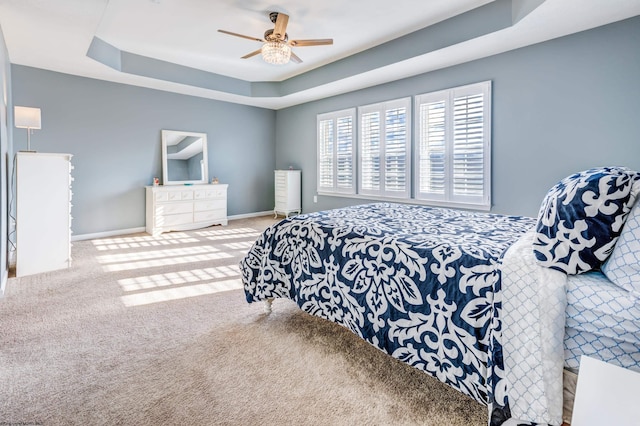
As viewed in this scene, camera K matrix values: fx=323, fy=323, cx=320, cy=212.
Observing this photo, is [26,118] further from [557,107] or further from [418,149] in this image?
[557,107]

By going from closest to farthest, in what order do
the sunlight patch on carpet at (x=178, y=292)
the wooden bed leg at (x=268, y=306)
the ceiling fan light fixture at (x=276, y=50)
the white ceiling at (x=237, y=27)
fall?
the wooden bed leg at (x=268, y=306), the sunlight patch on carpet at (x=178, y=292), the white ceiling at (x=237, y=27), the ceiling fan light fixture at (x=276, y=50)

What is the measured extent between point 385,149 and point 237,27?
2707 mm

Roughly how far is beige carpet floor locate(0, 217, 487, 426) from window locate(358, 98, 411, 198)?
122 inches

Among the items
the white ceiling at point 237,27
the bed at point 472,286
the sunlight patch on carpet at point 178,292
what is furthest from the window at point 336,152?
the bed at point 472,286

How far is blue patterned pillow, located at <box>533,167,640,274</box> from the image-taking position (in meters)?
1.14

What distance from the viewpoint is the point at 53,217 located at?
3.35 meters

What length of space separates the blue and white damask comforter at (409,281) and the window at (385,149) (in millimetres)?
2598

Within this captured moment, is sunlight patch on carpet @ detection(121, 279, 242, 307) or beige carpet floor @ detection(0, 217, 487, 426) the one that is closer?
beige carpet floor @ detection(0, 217, 487, 426)

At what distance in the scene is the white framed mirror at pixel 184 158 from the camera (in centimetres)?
580

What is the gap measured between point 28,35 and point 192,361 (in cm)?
394

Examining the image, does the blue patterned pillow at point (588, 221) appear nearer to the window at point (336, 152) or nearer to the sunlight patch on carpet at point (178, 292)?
the sunlight patch on carpet at point (178, 292)

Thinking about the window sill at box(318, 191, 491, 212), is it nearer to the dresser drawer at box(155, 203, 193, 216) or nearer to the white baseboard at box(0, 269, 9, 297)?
the dresser drawer at box(155, 203, 193, 216)

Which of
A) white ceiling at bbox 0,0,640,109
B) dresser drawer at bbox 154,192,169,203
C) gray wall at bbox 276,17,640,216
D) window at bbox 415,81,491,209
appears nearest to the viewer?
white ceiling at bbox 0,0,640,109

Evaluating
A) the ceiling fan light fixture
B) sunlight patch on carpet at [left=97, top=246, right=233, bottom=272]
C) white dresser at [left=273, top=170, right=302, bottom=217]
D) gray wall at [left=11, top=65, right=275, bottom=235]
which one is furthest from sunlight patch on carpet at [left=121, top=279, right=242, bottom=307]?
white dresser at [left=273, top=170, right=302, bottom=217]
